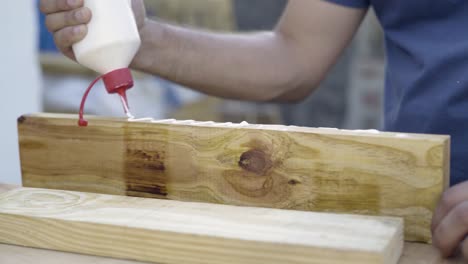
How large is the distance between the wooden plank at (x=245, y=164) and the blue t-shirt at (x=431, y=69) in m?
0.27

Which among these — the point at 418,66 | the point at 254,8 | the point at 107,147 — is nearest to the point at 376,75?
the point at 254,8

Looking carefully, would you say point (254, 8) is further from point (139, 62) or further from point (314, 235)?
point (314, 235)

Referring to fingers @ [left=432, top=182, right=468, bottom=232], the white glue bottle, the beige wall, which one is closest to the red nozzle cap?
the white glue bottle

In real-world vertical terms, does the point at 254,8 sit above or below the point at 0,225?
below

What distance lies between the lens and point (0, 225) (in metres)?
0.97

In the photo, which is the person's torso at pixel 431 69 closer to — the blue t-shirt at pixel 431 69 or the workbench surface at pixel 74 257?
the blue t-shirt at pixel 431 69

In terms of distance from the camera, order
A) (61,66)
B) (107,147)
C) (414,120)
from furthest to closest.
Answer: (61,66)
(414,120)
(107,147)

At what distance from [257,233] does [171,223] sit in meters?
0.11

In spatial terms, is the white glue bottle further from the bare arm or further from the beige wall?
the beige wall

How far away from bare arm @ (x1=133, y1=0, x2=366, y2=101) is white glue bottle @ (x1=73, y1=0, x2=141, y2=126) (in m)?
0.32

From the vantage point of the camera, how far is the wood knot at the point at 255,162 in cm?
99

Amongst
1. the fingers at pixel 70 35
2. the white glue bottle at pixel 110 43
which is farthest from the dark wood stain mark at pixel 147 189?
the fingers at pixel 70 35

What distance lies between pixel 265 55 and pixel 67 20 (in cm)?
56

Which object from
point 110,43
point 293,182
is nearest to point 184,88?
point 110,43
